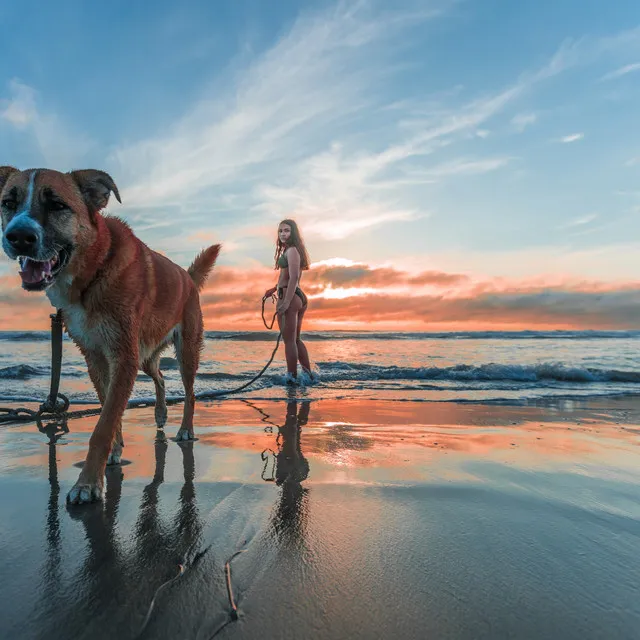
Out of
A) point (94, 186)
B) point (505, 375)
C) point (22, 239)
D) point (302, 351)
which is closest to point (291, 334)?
point (302, 351)

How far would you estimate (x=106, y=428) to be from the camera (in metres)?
2.43

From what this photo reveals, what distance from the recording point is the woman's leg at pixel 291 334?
884 cm

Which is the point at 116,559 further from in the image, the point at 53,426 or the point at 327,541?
the point at 53,426

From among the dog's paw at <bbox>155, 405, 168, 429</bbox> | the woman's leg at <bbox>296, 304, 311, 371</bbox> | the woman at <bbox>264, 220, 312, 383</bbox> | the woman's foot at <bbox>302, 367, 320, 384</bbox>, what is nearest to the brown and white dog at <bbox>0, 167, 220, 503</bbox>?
the dog's paw at <bbox>155, 405, 168, 429</bbox>

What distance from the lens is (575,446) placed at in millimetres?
3408

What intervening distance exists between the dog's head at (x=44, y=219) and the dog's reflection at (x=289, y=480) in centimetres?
167

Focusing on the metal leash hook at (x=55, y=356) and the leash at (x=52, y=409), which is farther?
the leash at (x=52, y=409)

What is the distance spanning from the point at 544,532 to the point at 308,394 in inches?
208

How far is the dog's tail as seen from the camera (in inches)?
191

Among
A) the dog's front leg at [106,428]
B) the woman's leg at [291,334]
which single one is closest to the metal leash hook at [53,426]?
the dog's front leg at [106,428]

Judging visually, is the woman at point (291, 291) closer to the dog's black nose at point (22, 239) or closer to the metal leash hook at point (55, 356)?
the metal leash hook at point (55, 356)

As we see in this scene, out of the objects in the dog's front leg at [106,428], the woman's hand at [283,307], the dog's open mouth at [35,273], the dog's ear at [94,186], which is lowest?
the dog's front leg at [106,428]

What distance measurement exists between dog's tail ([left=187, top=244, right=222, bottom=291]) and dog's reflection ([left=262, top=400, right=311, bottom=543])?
1.84m

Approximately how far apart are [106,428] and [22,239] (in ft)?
3.53
